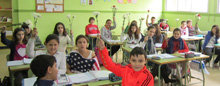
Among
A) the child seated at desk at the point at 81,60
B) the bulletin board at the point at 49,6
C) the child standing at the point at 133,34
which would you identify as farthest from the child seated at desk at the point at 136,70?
the bulletin board at the point at 49,6

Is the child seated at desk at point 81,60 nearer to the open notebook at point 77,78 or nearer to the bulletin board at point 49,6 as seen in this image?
the open notebook at point 77,78

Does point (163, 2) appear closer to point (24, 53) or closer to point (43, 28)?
point (43, 28)

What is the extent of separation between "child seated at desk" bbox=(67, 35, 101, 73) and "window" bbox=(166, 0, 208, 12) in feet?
20.1

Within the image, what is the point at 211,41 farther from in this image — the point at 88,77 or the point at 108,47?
the point at 88,77

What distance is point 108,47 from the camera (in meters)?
5.90

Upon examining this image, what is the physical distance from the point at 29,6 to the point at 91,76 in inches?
232

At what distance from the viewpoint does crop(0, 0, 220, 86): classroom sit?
193 cm

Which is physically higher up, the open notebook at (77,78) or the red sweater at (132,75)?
the red sweater at (132,75)

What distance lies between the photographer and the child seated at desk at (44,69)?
1488mm

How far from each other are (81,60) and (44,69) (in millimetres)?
1190

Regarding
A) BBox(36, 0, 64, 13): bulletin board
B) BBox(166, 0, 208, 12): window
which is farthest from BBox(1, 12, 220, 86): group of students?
BBox(166, 0, 208, 12): window

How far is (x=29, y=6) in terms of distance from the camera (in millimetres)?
7297

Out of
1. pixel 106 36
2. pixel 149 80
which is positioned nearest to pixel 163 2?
pixel 106 36

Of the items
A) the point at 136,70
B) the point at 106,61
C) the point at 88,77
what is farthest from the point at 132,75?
the point at 88,77
